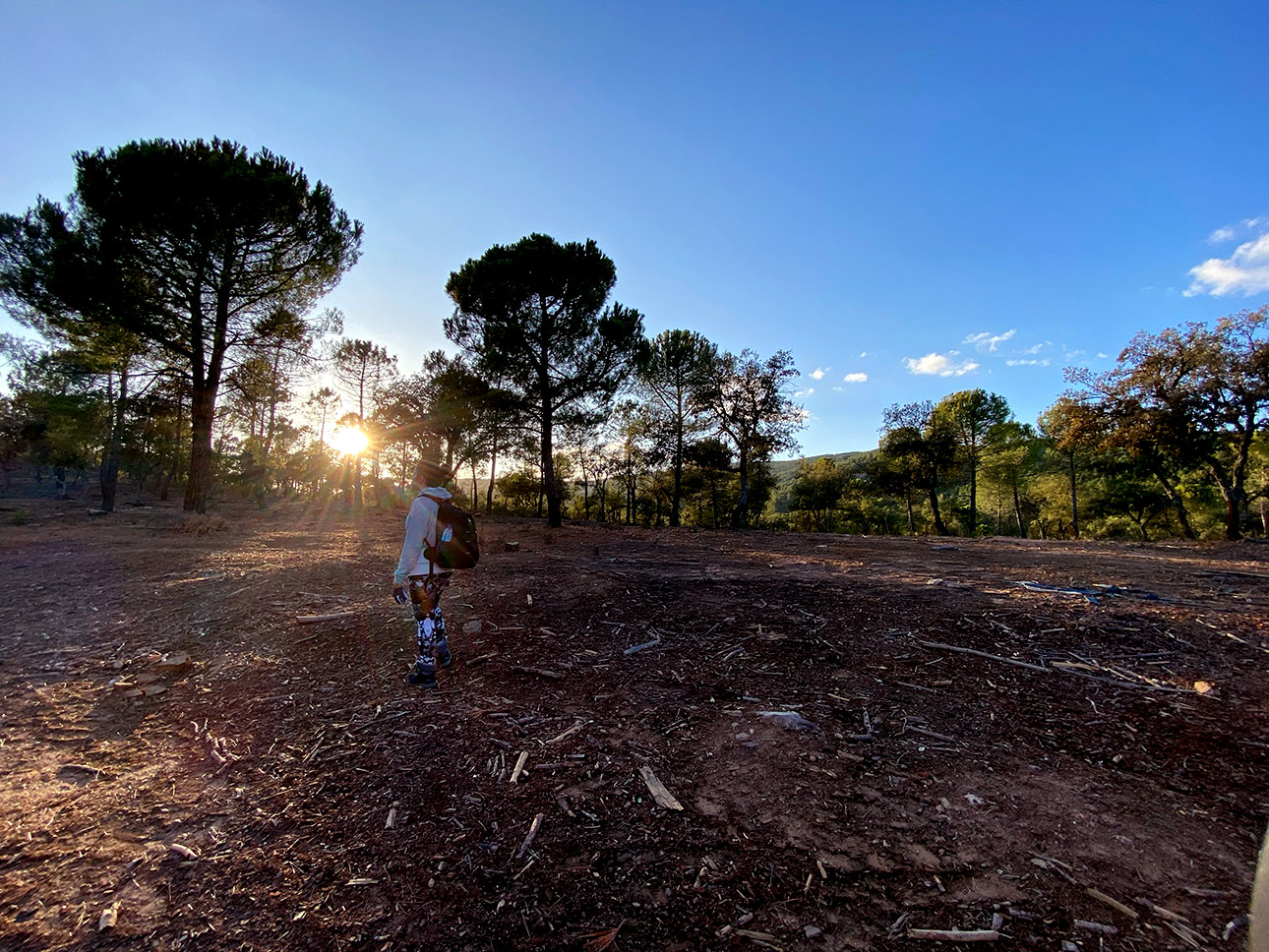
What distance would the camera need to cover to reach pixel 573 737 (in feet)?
11.5

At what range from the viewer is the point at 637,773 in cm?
309

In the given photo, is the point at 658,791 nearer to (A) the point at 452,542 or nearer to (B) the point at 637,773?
(B) the point at 637,773

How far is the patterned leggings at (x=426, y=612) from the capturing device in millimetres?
4430

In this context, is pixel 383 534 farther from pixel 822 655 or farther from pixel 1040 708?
pixel 1040 708

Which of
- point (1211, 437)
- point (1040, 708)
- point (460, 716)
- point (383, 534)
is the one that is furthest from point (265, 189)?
point (1211, 437)

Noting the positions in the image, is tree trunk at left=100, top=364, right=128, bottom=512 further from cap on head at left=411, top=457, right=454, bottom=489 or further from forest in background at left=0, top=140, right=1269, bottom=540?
cap on head at left=411, top=457, right=454, bottom=489

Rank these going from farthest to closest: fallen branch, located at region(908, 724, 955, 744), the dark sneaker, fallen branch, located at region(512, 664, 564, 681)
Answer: fallen branch, located at region(512, 664, 564, 681), the dark sneaker, fallen branch, located at region(908, 724, 955, 744)

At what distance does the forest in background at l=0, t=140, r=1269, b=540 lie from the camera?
15.1 metres

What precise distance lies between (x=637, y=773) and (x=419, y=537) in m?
2.89

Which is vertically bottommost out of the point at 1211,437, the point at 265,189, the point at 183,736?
the point at 183,736

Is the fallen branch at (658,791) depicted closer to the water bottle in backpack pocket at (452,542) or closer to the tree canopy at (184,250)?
the water bottle in backpack pocket at (452,542)

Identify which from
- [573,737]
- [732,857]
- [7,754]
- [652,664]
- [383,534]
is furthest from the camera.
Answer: [383,534]

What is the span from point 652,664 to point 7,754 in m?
4.82

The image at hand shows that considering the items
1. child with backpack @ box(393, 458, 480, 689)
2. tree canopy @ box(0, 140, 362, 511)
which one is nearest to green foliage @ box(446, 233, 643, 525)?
tree canopy @ box(0, 140, 362, 511)
